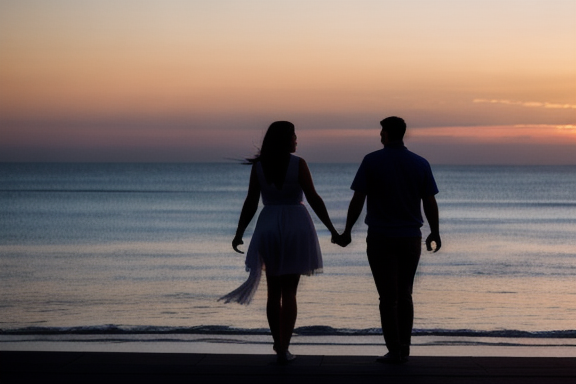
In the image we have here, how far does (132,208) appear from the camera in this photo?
5072cm

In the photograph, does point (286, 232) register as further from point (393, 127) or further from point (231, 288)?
point (231, 288)

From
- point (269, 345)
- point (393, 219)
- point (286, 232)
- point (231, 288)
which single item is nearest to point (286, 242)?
point (286, 232)

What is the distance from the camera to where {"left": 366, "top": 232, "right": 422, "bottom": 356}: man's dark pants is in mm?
6035

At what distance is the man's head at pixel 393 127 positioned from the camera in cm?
611

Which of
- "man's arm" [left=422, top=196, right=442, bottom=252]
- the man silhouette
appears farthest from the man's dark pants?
"man's arm" [left=422, top=196, right=442, bottom=252]

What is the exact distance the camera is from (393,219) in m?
6.04

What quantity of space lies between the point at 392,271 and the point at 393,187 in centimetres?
55

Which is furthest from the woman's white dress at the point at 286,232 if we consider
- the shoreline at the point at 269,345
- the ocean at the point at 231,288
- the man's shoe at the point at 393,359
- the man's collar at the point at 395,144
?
the ocean at the point at 231,288

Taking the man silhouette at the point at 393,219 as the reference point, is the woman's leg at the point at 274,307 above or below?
below

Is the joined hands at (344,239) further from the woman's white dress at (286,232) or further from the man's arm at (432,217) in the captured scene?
the man's arm at (432,217)

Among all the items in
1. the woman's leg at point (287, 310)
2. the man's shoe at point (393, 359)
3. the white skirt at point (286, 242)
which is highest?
the white skirt at point (286, 242)

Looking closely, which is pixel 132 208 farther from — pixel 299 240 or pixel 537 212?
pixel 299 240

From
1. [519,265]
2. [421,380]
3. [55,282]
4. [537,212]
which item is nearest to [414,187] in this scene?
[421,380]

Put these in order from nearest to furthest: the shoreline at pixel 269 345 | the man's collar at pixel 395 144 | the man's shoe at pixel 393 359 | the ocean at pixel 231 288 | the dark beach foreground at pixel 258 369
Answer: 1. the dark beach foreground at pixel 258 369
2. the man's shoe at pixel 393 359
3. the man's collar at pixel 395 144
4. the shoreline at pixel 269 345
5. the ocean at pixel 231 288
